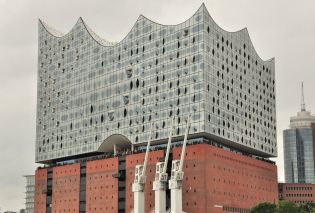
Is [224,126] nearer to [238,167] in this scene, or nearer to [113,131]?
[238,167]

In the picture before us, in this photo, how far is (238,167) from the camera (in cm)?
9881

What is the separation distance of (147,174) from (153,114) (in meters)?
10.4

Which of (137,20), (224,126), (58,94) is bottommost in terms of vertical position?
(224,126)

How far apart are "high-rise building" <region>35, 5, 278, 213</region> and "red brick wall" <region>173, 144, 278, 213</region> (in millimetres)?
164

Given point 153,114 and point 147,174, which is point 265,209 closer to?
point 147,174

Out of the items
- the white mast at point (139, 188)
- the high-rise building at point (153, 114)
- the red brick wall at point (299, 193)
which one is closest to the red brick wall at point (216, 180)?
the high-rise building at point (153, 114)

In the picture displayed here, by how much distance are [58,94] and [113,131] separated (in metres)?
19.8

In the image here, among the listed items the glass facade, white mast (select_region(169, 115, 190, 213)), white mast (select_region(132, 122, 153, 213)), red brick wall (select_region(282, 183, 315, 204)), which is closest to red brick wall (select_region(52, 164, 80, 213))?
the glass facade

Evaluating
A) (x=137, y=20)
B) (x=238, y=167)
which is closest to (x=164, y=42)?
(x=137, y=20)

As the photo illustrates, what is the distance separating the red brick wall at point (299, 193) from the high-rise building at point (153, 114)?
18156 mm

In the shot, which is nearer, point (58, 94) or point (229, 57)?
point (229, 57)

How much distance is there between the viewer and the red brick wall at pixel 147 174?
318ft

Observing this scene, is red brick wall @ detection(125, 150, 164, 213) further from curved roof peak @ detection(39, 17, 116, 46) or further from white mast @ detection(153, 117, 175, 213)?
curved roof peak @ detection(39, 17, 116, 46)

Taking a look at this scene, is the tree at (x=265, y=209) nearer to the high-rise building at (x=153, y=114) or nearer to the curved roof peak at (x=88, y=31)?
the high-rise building at (x=153, y=114)
